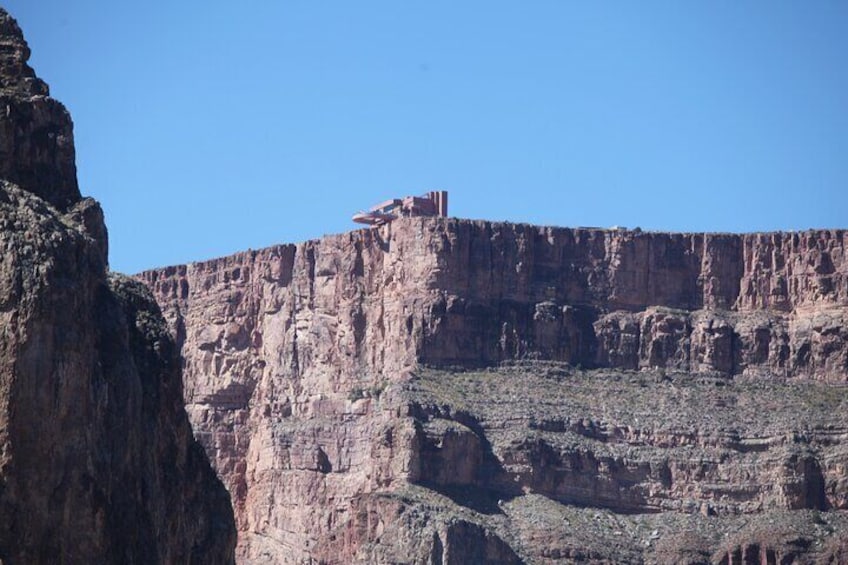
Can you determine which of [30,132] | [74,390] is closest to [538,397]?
[30,132]

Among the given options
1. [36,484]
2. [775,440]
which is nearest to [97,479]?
[36,484]

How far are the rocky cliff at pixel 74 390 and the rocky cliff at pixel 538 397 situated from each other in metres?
59.8

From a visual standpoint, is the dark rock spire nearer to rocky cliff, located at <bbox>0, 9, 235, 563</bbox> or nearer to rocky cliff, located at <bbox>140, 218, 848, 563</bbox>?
rocky cliff, located at <bbox>0, 9, 235, 563</bbox>

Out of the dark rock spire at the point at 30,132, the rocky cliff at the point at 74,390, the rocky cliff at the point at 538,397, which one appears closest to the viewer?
the rocky cliff at the point at 74,390

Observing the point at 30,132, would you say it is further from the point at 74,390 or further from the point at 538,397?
the point at 538,397

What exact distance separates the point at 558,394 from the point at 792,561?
13.7 metres

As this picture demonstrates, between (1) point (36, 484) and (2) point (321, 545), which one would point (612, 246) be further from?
(1) point (36, 484)

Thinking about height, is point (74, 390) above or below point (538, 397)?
below

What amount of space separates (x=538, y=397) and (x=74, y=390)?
75.5 m

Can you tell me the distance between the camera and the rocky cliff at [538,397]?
364ft

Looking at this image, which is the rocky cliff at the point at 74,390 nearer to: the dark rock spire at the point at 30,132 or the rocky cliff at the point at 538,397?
the dark rock spire at the point at 30,132

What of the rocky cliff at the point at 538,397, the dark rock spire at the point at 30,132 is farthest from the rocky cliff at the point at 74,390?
the rocky cliff at the point at 538,397

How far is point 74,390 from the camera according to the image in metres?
41.7

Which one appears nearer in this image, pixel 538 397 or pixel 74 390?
pixel 74 390
